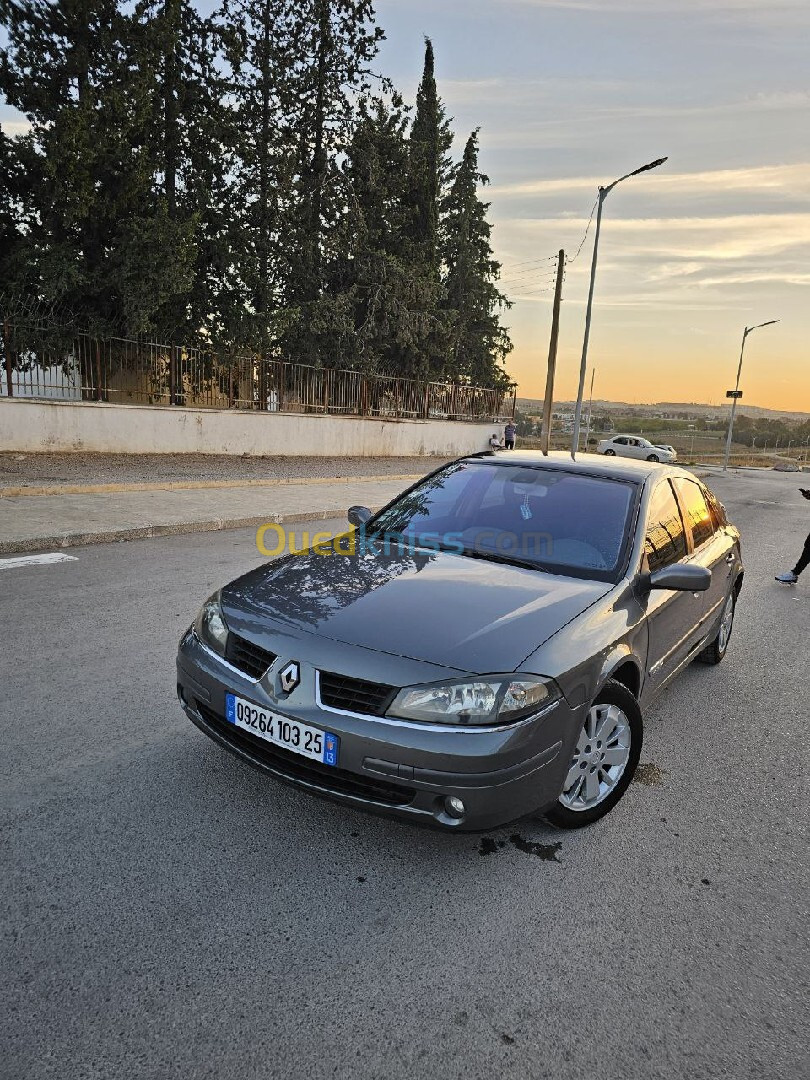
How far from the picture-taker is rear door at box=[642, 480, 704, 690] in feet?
11.2

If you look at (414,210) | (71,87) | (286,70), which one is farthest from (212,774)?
(414,210)

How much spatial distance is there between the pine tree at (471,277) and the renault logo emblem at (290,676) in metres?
32.5

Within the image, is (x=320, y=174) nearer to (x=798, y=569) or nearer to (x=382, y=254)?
(x=382, y=254)

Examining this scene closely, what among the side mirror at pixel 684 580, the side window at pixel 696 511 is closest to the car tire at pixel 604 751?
the side mirror at pixel 684 580

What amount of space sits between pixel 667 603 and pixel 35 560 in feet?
20.0

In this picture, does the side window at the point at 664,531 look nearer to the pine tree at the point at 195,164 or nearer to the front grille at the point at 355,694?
the front grille at the point at 355,694

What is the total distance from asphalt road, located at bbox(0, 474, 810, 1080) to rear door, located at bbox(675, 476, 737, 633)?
3.41ft

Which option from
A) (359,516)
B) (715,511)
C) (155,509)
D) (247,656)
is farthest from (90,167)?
(247,656)

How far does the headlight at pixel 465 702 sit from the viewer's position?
7.81 feet

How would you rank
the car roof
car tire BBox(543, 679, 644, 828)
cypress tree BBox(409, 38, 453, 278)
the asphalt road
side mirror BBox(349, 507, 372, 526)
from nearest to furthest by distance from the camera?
1. the asphalt road
2. car tire BBox(543, 679, 644, 828)
3. the car roof
4. side mirror BBox(349, 507, 372, 526)
5. cypress tree BBox(409, 38, 453, 278)

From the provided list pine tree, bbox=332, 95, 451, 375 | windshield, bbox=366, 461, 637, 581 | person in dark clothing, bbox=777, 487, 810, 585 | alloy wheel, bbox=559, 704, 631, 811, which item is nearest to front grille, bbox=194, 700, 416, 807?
alloy wheel, bbox=559, 704, 631, 811

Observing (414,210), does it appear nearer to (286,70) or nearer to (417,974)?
(286,70)

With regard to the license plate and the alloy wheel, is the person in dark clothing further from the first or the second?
the license plate

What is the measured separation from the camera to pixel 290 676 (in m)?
2.54
